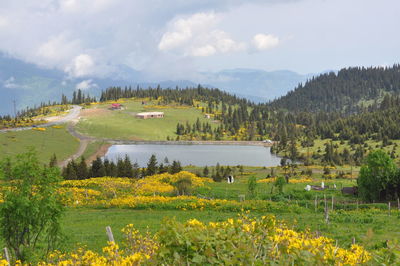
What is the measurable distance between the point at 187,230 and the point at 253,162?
111248 mm

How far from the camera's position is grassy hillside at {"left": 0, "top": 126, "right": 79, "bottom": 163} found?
315 ft

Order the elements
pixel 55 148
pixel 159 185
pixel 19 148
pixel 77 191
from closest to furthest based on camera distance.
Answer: pixel 77 191, pixel 159 185, pixel 19 148, pixel 55 148

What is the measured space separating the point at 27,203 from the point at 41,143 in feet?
370

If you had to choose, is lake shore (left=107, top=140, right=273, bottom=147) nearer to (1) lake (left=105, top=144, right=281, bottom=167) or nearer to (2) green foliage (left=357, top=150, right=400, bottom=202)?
(1) lake (left=105, top=144, right=281, bottom=167)

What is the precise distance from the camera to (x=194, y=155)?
432 ft

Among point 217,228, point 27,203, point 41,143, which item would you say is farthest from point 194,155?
point 217,228

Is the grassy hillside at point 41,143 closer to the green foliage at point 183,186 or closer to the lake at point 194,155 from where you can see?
the lake at point 194,155

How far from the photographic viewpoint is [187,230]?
5.91 m

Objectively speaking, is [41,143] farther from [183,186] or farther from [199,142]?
[183,186]

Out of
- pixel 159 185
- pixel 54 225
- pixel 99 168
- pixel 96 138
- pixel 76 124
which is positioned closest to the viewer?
pixel 54 225

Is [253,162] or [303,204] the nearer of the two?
[303,204]

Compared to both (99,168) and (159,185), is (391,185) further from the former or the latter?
(99,168)

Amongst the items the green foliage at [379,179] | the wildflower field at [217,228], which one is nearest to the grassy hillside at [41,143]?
the wildflower field at [217,228]

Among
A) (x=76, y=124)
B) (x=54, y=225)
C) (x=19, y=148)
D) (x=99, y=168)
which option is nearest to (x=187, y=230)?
(x=54, y=225)
